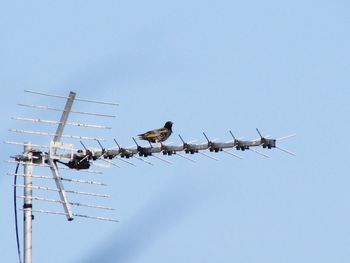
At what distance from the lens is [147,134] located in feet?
91.2

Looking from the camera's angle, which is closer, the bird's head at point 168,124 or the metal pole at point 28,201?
the metal pole at point 28,201

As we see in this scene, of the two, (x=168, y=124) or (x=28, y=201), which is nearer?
(x=28, y=201)

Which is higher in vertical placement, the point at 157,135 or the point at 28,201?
the point at 157,135

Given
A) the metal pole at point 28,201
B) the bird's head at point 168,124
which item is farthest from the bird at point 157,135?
the metal pole at point 28,201

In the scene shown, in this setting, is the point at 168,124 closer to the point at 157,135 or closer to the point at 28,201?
the point at 157,135

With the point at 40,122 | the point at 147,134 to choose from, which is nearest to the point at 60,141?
the point at 40,122

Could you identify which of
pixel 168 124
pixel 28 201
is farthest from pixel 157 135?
pixel 28 201

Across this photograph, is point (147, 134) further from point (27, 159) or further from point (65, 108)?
point (27, 159)

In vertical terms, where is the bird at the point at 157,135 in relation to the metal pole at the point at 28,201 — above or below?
above

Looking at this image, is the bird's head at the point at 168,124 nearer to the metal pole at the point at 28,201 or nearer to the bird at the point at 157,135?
the bird at the point at 157,135

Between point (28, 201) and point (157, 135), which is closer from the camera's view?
point (28, 201)

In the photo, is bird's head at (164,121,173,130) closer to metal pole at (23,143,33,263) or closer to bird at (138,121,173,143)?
bird at (138,121,173,143)

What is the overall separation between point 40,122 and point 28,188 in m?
2.19

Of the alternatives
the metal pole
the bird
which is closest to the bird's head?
the bird
